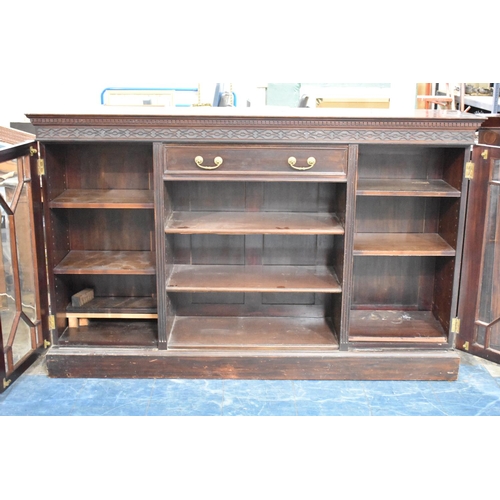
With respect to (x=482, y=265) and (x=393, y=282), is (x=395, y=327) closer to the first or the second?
(x=393, y=282)

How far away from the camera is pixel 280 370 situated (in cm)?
285

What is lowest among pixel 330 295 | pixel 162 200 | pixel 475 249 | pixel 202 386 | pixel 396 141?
pixel 202 386

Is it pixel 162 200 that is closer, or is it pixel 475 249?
pixel 162 200

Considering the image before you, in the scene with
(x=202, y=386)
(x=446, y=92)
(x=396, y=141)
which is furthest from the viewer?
(x=446, y=92)

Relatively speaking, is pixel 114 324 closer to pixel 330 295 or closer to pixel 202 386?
pixel 202 386

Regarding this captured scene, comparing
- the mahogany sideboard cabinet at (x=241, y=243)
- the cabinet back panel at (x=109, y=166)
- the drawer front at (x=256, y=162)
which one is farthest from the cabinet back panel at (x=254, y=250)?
the drawer front at (x=256, y=162)

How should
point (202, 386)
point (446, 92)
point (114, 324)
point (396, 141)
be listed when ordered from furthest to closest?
point (446, 92) < point (114, 324) < point (202, 386) < point (396, 141)

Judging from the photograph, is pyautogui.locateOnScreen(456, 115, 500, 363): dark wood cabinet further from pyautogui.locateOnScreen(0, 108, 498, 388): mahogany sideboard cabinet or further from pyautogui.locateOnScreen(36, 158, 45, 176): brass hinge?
pyautogui.locateOnScreen(36, 158, 45, 176): brass hinge

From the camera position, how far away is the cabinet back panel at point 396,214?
2984 mm

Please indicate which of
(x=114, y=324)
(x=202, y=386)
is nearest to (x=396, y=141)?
(x=202, y=386)

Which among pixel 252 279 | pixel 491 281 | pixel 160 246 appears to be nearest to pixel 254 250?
pixel 252 279

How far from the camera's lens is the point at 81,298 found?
3.00 metres

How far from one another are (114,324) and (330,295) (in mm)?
1136

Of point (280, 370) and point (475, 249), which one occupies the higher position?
A: point (475, 249)
